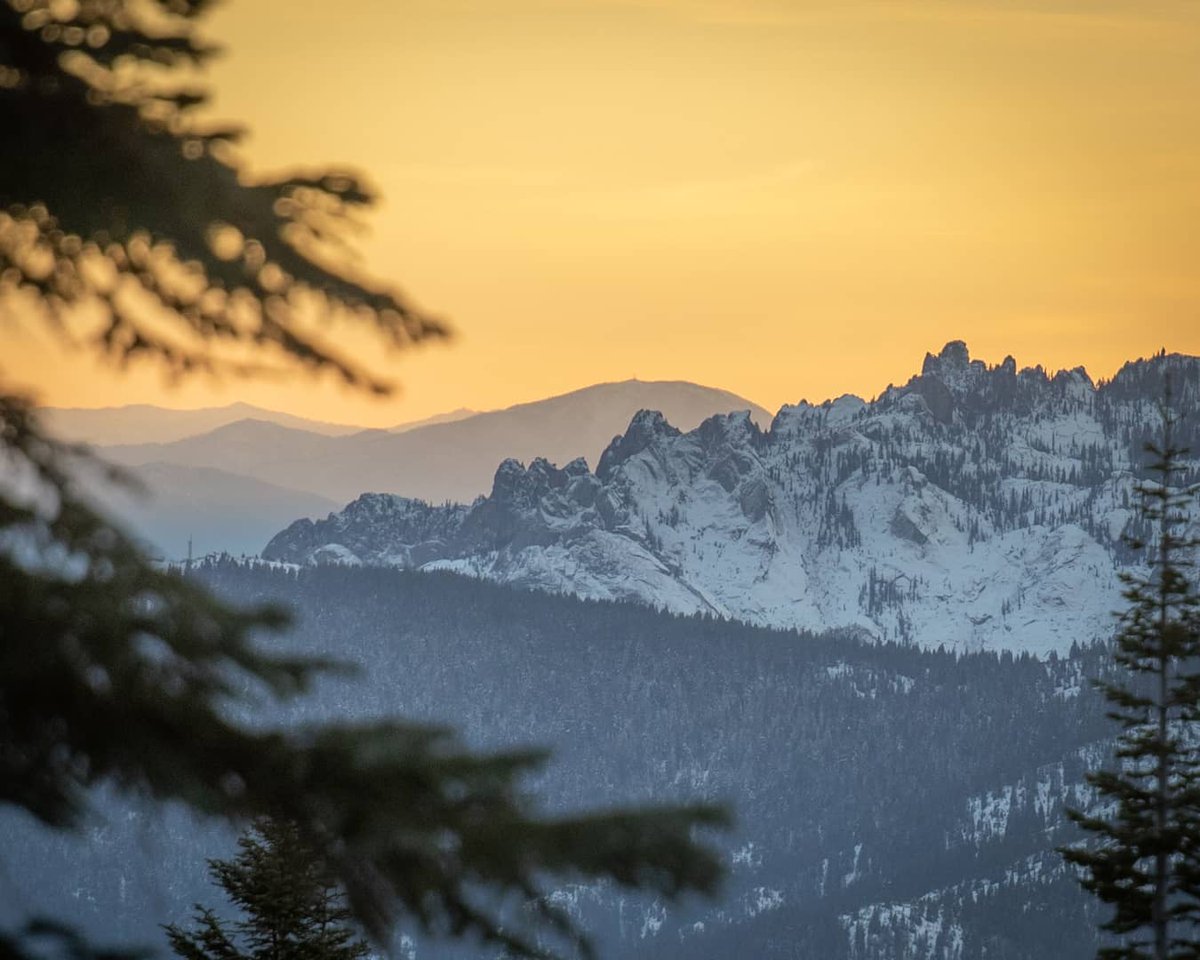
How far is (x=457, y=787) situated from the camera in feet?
27.2

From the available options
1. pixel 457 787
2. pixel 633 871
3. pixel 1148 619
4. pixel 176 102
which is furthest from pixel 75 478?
pixel 1148 619

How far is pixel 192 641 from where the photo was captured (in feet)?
29.6

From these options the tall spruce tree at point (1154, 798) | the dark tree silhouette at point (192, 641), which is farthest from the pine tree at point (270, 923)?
the dark tree silhouette at point (192, 641)

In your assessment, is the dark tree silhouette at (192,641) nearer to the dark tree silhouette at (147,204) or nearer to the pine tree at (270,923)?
the dark tree silhouette at (147,204)

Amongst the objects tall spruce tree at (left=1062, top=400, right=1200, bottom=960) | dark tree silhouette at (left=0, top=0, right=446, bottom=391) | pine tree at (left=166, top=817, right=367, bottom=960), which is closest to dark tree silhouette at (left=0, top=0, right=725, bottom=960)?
dark tree silhouette at (left=0, top=0, right=446, bottom=391)

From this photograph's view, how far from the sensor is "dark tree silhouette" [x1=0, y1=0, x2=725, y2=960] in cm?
821

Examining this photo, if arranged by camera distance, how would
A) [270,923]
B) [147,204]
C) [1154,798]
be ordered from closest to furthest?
[147,204] < [270,923] < [1154,798]

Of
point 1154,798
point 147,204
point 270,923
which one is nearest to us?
point 147,204

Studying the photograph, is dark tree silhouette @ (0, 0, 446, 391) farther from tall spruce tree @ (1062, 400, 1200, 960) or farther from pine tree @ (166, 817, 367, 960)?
tall spruce tree @ (1062, 400, 1200, 960)

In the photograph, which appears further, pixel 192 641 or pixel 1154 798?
pixel 1154 798

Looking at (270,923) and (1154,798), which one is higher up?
(1154,798)

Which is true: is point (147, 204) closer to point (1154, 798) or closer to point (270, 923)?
point (270, 923)

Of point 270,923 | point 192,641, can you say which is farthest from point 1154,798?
point 192,641

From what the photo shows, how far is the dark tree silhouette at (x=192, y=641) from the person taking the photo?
8211mm
